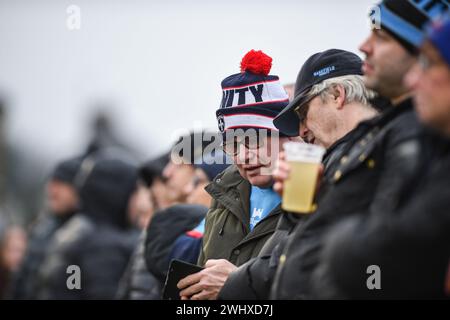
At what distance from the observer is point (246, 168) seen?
17.8ft

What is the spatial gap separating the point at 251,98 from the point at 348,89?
2.55 feet

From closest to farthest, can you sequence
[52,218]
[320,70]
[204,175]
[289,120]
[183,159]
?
[320,70]
[289,120]
[204,175]
[183,159]
[52,218]

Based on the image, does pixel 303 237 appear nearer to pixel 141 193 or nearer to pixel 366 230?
pixel 366 230

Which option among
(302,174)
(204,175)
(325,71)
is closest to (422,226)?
(302,174)

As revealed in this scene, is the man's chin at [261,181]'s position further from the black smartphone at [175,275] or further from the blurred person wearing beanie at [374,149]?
the blurred person wearing beanie at [374,149]

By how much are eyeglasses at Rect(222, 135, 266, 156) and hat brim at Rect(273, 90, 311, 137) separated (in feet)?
0.60

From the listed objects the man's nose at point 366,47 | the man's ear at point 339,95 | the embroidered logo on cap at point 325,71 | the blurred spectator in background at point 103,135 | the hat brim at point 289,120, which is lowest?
the blurred spectator in background at point 103,135

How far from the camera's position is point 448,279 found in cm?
321

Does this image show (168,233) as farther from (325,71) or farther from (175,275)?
(325,71)

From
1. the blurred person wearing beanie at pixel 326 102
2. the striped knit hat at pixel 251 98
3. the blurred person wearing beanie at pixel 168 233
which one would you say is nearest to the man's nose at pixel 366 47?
the blurred person wearing beanie at pixel 326 102

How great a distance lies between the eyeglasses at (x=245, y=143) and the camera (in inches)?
217

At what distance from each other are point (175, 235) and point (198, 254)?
0.47m

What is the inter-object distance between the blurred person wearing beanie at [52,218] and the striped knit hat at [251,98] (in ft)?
14.2
